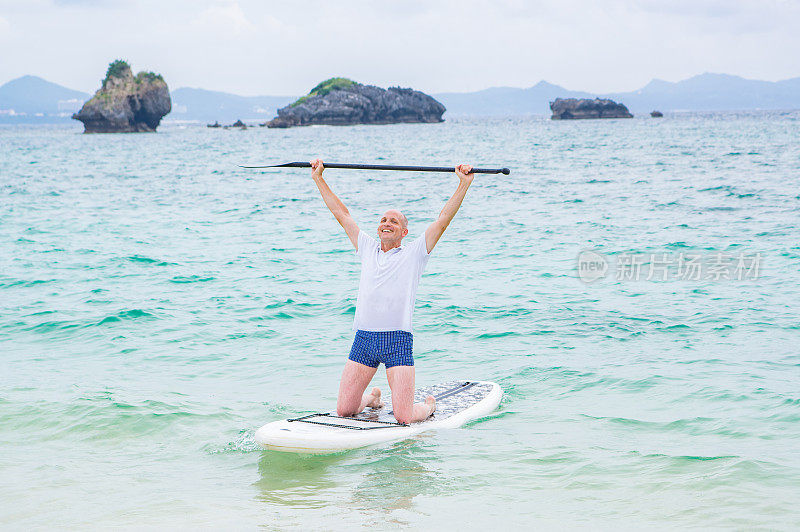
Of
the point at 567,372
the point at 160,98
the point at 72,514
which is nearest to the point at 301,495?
the point at 72,514

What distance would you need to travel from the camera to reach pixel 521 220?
23.8 meters

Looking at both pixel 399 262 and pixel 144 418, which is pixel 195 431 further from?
pixel 399 262

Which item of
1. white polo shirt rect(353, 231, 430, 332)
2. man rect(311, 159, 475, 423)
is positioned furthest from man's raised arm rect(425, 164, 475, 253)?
white polo shirt rect(353, 231, 430, 332)

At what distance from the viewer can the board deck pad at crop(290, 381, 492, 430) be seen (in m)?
7.27

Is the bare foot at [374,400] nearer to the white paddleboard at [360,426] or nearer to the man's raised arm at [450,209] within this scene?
the white paddleboard at [360,426]

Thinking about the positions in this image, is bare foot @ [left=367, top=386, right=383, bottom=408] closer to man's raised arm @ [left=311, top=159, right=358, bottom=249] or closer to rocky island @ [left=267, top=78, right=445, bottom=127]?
man's raised arm @ [left=311, top=159, right=358, bottom=249]

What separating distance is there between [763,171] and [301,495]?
117ft

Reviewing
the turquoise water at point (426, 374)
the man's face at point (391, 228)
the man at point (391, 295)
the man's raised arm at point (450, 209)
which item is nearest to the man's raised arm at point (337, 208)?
the man at point (391, 295)

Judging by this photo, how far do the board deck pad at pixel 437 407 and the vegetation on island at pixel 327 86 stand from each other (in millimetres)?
155765

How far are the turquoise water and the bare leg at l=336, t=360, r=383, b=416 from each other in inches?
24.3

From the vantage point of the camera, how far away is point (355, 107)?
15838cm

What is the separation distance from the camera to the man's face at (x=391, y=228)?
6.89 metres

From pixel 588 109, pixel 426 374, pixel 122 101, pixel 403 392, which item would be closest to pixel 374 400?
pixel 403 392

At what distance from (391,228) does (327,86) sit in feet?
556
